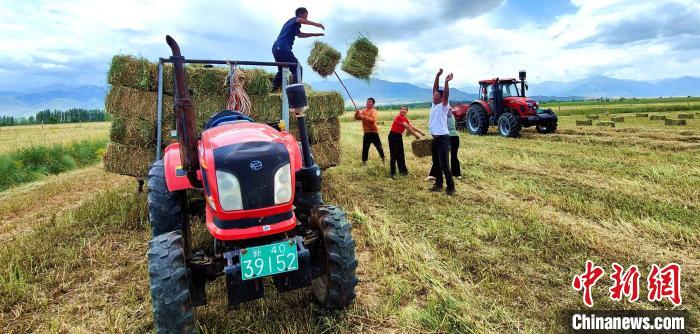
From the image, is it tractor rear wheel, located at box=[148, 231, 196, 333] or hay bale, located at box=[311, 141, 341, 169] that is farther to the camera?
hay bale, located at box=[311, 141, 341, 169]

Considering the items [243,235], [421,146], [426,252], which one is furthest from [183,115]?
[421,146]

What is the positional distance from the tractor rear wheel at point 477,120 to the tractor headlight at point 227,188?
16.0m

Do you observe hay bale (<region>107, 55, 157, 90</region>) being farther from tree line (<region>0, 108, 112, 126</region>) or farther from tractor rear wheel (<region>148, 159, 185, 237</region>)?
tree line (<region>0, 108, 112, 126</region>)

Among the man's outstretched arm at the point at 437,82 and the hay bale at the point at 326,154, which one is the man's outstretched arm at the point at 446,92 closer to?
the man's outstretched arm at the point at 437,82

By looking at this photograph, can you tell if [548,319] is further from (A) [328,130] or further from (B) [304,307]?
(A) [328,130]

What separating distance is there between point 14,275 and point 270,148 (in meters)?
3.06

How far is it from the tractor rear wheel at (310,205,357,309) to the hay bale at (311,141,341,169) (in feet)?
13.9

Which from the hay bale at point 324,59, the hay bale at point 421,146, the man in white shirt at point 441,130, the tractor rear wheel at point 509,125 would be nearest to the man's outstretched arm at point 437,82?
the man in white shirt at point 441,130

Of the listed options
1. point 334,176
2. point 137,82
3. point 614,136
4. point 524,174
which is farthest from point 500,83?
point 137,82

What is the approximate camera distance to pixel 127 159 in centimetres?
631

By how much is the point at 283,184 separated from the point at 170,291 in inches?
36.5

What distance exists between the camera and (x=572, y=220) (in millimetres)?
5414

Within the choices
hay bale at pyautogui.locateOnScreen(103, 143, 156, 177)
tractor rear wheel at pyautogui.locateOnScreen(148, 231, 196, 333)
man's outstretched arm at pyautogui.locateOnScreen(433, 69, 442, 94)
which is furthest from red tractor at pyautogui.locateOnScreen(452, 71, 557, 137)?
tractor rear wheel at pyautogui.locateOnScreen(148, 231, 196, 333)

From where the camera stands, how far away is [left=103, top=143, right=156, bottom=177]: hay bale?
247 inches
